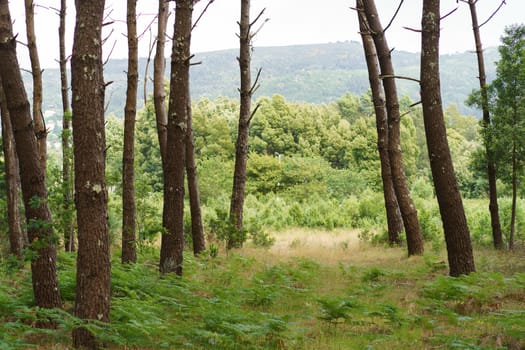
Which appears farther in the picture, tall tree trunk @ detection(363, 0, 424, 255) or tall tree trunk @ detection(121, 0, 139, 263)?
tall tree trunk @ detection(363, 0, 424, 255)

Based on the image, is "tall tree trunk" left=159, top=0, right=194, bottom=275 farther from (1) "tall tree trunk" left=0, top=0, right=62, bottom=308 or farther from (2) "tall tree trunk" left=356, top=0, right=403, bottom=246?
(2) "tall tree trunk" left=356, top=0, right=403, bottom=246

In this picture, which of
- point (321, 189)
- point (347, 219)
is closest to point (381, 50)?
point (347, 219)

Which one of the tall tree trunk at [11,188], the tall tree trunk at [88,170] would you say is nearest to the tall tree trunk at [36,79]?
the tall tree trunk at [11,188]

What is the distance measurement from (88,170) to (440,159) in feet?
18.9

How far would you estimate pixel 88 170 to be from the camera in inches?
197

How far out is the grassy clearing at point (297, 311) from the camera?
5.28m

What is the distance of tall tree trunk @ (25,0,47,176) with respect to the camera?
11.7 metres

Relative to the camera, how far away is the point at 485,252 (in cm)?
1412

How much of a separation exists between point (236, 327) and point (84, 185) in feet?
6.47

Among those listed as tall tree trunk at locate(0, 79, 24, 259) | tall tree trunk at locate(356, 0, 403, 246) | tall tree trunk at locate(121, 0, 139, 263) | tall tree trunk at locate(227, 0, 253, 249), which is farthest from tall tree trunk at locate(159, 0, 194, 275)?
tall tree trunk at locate(356, 0, 403, 246)

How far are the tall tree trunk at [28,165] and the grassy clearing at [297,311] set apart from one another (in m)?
0.29

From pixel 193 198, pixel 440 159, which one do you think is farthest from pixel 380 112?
pixel 440 159

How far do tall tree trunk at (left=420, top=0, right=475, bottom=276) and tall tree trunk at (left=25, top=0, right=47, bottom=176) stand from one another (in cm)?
780

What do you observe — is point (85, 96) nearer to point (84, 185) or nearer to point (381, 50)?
point (84, 185)
